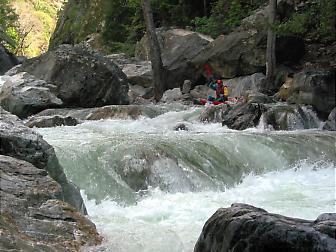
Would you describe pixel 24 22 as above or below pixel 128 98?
above

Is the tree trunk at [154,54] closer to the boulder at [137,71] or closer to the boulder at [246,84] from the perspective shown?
the boulder at [137,71]

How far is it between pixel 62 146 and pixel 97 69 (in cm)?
675

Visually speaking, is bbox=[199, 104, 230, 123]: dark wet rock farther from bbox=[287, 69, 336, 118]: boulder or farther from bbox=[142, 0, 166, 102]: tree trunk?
bbox=[142, 0, 166, 102]: tree trunk

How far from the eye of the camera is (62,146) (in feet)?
25.3

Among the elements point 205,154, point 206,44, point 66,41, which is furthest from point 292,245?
point 66,41

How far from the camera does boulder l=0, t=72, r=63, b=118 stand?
1247 cm

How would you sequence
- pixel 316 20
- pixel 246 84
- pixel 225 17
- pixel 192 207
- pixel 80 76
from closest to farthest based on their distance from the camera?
1. pixel 192 207
2. pixel 80 76
3. pixel 316 20
4. pixel 246 84
5. pixel 225 17

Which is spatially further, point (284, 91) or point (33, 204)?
point (284, 91)

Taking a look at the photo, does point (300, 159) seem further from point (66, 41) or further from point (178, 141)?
point (66, 41)

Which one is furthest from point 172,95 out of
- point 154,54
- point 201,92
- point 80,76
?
point 80,76

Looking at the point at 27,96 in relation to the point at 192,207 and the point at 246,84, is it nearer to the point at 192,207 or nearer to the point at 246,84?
the point at 246,84

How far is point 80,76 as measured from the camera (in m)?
13.9

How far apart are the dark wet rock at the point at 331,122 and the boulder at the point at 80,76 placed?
Result: 622 cm

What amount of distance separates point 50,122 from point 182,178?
480cm
